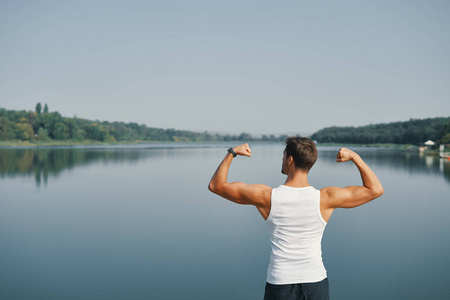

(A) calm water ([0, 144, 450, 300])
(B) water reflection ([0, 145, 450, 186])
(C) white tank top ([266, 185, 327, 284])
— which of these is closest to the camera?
(C) white tank top ([266, 185, 327, 284])

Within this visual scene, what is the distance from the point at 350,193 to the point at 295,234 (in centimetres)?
36

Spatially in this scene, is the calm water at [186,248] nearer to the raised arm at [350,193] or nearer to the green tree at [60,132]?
the raised arm at [350,193]

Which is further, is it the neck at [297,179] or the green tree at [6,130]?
the green tree at [6,130]

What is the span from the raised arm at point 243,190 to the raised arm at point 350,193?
280mm

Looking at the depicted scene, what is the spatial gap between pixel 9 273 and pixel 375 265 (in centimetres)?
561

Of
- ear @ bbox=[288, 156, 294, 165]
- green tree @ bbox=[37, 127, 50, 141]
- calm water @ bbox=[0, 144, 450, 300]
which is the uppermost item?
green tree @ bbox=[37, 127, 50, 141]

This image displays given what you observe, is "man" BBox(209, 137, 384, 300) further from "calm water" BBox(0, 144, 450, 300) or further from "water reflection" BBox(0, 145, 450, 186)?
"water reflection" BBox(0, 145, 450, 186)

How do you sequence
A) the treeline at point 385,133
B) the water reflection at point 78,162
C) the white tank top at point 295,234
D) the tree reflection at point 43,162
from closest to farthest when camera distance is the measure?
1. the white tank top at point 295,234
2. the tree reflection at point 43,162
3. the water reflection at point 78,162
4. the treeline at point 385,133

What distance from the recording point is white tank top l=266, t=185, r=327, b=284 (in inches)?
72.4

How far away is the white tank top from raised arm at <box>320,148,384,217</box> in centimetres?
6

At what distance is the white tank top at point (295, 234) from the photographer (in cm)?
184

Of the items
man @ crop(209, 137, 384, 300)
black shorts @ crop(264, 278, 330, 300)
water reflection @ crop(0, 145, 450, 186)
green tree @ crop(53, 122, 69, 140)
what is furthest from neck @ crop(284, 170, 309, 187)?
green tree @ crop(53, 122, 69, 140)

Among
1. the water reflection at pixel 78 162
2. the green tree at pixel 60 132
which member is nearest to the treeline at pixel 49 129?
the green tree at pixel 60 132

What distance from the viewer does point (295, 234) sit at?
189 cm
